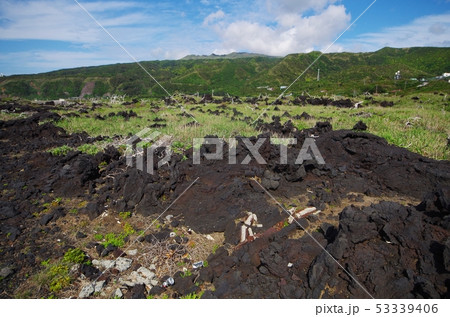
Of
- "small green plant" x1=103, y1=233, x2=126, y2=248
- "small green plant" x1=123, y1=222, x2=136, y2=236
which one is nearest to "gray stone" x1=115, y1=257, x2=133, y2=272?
"small green plant" x1=103, y1=233, x2=126, y2=248

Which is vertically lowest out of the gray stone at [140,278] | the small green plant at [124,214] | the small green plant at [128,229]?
the gray stone at [140,278]

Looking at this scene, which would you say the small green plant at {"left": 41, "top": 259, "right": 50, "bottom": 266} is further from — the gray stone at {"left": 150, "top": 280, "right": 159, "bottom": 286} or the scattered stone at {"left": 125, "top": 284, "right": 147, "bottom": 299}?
the gray stone at {"left": 150, "top": 280, "right": 159, "bottom": 286}

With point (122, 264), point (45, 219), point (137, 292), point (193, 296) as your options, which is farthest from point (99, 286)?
point (45, 219)

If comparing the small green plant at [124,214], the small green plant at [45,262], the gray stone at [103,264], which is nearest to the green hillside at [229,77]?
the small green plant at [124,214]

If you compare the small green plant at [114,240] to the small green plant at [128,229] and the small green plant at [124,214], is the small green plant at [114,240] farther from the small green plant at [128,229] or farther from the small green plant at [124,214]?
the small green plant at [124,214]

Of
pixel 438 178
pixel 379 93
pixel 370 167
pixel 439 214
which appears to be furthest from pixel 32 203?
pixel 379 93
